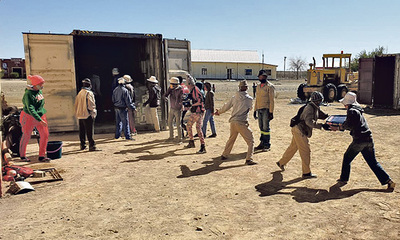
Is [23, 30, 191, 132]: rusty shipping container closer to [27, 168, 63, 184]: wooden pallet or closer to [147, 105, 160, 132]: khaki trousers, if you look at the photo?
[147, 105, 160, 132]: khaki trousers

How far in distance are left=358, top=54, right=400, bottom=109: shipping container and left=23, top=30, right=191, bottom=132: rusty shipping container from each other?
35.8ft

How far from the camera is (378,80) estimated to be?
56.0 feet

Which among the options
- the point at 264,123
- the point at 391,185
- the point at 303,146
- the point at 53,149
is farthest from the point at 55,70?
the point at 391,185

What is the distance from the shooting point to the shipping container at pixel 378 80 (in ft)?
54.6

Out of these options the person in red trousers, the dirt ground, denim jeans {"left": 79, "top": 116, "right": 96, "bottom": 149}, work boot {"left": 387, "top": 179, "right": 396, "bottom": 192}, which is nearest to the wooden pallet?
the dirt ground

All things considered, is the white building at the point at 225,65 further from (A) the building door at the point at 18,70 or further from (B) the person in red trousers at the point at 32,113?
(B) the person in red trousers at the point at 32,113

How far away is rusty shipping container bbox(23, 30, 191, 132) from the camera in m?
9.66

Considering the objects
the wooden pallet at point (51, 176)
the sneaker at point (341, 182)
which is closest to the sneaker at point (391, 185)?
the sneaker at point (341, 182)

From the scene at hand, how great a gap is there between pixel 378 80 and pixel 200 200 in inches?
619

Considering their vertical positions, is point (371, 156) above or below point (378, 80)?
below

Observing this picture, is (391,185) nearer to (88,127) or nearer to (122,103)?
(88,127)

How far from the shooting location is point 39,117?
6.59 m

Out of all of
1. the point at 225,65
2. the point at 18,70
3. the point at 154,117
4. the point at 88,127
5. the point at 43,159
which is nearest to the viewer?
the point at 43,159

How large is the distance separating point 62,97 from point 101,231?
7179 millimetres
